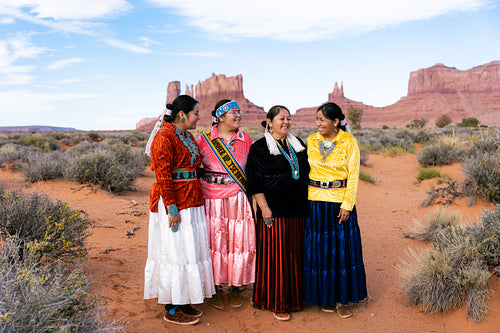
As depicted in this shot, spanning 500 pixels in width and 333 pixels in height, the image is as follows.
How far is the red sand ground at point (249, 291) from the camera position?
353 cm

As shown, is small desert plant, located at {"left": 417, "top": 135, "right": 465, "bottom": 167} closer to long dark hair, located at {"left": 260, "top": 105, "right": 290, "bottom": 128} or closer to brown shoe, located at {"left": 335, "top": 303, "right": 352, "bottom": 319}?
brown shoe, located at {"left": 335, "top": 303, "right": 352, "bottom": 319}

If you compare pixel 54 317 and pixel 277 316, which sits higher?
pixel 54 317

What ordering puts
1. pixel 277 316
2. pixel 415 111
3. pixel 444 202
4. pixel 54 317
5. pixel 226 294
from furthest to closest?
pixel 415 111
pixel 444 202
pixel 226 294
pixel 277 316
pixel 54 317

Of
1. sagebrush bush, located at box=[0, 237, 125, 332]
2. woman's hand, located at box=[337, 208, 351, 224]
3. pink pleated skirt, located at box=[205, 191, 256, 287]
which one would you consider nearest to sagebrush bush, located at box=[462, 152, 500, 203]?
woman's hand, located at box=[337, 208, 351, 224]

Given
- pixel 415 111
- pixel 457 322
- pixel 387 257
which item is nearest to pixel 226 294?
pixel 457 322

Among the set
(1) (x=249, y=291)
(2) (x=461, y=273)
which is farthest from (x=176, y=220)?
(2) (x=461, y=273)

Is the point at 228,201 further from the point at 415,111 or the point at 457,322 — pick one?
the point at 415,111

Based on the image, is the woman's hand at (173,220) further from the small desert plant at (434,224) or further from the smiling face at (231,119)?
the small desert plant at (434,224)

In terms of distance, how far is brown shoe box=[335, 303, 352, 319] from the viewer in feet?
12.4

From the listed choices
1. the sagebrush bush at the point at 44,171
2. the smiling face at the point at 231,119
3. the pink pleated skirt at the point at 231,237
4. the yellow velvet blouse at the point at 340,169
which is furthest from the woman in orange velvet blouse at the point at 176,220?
the sagebrush bush at the point at 44,171

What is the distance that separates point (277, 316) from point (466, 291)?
1991 mm

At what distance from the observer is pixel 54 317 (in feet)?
7.73

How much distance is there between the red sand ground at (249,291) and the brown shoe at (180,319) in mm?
47

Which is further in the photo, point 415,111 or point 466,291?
point 415,111
